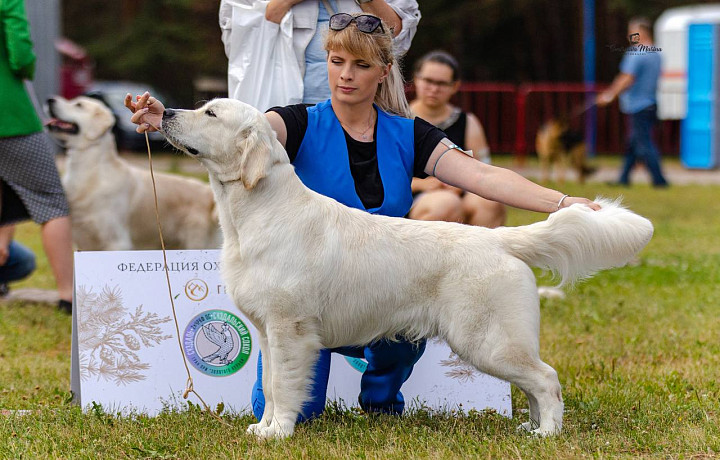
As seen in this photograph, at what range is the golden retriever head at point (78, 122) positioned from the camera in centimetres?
703

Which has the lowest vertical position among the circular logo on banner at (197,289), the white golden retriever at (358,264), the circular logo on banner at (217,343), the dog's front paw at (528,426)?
the dog's front paw at (528,426)

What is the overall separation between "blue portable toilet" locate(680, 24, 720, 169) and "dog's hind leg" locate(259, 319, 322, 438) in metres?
17.4

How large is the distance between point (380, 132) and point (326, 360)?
1016 millimetres

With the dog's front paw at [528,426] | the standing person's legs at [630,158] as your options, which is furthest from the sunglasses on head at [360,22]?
the standing person's legs at [630,158]

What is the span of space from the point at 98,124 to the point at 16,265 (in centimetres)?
124

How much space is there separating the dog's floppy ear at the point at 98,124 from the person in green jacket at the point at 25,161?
0.78 meters

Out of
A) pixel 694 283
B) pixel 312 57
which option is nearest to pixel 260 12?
pixel 312 57

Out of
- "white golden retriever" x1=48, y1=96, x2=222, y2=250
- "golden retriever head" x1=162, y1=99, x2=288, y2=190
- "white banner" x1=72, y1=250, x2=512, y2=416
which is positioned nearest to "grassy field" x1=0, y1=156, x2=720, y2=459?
"white banner" x1=72, y1=250, x2=512, y2=416

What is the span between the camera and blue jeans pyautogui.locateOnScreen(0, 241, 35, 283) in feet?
22.7

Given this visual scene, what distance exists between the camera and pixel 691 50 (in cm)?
1938

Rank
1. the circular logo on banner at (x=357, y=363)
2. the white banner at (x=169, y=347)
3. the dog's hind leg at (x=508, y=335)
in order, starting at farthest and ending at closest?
1. the circular logo on banner at (x=357, y=363)
2. the white banner at (x=169, y=347)
3. the dog's hind leg at (x=508, y=335)

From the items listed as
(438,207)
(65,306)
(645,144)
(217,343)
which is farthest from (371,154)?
(645,144)

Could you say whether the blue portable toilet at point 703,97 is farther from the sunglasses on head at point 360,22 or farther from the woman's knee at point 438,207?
the sunglasses on head at point 360,22

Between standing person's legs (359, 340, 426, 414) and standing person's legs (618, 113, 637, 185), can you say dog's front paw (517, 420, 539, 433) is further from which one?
standing person's legs (618, 113, 637, 185)
